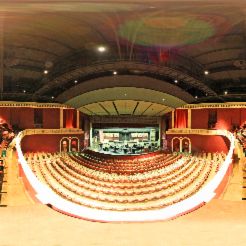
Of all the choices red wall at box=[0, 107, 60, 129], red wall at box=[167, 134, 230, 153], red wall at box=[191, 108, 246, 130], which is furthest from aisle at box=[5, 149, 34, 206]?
red wall at box=[191, 108, 246, 130]

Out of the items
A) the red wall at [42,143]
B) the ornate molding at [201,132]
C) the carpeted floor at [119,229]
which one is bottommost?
the carpeted floor at [119,229]

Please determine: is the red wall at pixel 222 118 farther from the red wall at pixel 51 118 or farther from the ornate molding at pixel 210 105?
the red wall at pixel 51 118

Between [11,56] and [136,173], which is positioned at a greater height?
[11,56]

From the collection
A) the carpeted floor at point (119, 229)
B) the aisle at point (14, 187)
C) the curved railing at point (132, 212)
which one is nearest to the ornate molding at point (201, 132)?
the curved railing at point (132, 212)

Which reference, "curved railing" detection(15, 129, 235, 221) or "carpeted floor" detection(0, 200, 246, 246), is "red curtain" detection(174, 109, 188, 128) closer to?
"curved railing" detection(15, 129, 235, 221)

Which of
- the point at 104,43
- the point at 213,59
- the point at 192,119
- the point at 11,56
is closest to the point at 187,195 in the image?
the point at 192,119

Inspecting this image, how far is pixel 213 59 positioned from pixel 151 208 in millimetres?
616

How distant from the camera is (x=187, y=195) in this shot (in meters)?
1.00

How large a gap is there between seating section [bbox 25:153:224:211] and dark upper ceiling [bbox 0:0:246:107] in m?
0.24

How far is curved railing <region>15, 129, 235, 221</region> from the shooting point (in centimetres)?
96

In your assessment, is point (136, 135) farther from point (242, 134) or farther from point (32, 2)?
point (32, 2)

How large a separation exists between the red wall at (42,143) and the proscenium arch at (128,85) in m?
0.16

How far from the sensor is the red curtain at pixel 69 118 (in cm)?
99

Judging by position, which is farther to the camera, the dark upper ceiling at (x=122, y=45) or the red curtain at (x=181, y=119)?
the red curtain at (x=181, y=119)
